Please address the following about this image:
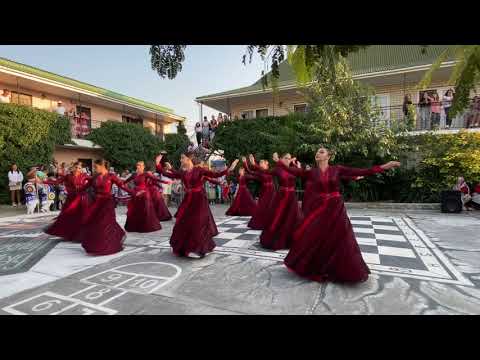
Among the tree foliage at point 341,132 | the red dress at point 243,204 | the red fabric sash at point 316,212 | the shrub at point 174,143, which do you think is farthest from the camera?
the shrub at point 174,143

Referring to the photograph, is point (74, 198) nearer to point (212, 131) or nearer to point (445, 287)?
point (445, 287)

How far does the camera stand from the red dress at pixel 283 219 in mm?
6172

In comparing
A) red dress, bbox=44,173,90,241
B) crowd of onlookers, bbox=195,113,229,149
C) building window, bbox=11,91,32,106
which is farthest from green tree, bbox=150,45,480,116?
building window, bbox=11,91,32,106

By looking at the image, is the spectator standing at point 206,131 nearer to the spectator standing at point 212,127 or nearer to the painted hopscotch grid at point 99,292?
the spectator standing at point 212,127

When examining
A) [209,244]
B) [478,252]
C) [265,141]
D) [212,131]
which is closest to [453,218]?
[478,252]

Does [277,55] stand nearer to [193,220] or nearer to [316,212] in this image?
[316,212]

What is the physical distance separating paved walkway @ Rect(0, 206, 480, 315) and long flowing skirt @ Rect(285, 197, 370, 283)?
0.15m

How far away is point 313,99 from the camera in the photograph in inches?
577

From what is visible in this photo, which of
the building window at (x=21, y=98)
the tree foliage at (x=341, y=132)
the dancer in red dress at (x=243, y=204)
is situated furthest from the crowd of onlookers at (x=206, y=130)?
the building window at (x=21, y=98)

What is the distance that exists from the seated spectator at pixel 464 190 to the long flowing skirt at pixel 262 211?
7937 millimetres

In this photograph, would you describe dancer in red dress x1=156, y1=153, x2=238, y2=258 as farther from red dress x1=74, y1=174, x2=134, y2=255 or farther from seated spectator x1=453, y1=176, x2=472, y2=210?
seated spectator x1=453, y1=176, x2=472, y2=210

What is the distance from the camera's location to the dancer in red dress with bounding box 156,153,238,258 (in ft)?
18.2

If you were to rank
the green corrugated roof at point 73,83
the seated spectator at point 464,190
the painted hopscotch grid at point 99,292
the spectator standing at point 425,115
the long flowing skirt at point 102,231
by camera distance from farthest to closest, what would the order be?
the green corrugated roof at point 73,83
the spectator standing at point 425,115
the seated spectator at point 464,190
the long flowing skirt at point 102,231
the painted hopscotch grid at point 99,292
